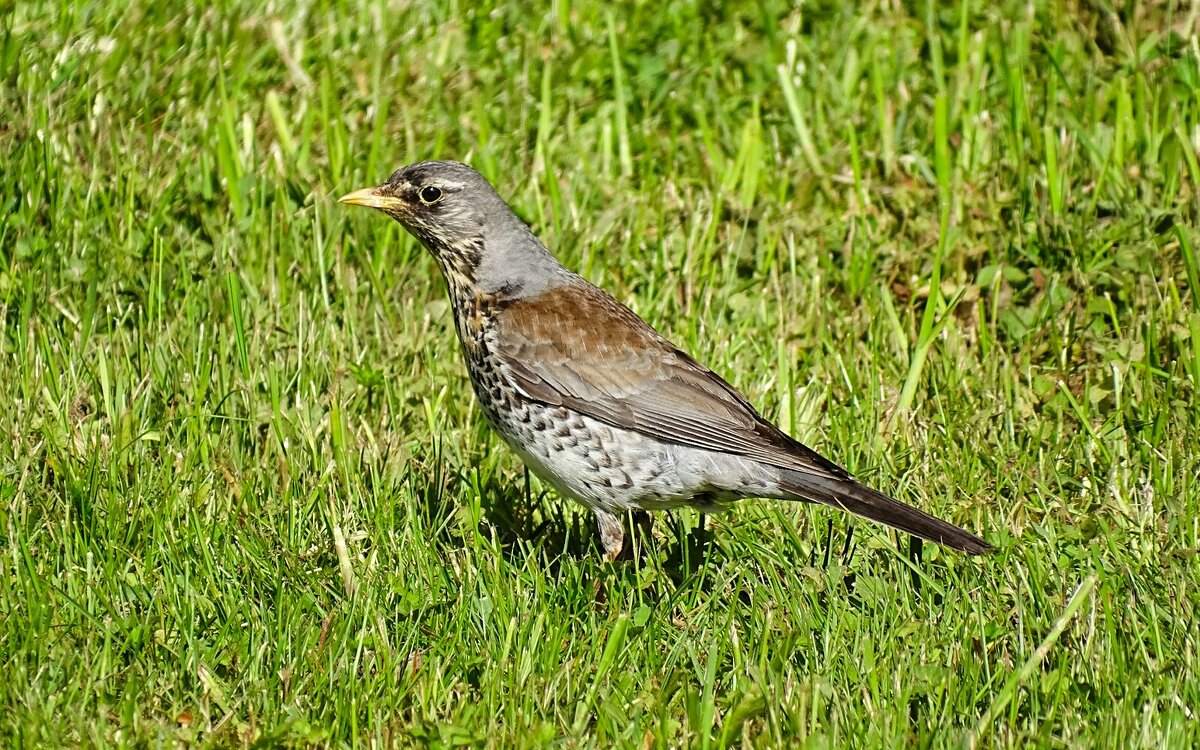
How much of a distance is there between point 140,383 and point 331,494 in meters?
1.00

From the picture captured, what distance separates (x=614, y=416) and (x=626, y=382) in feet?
0.43

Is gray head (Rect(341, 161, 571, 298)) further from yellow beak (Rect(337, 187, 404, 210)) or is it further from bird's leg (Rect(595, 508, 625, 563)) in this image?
bird's leg (Rect(595, 508, 625, 563))

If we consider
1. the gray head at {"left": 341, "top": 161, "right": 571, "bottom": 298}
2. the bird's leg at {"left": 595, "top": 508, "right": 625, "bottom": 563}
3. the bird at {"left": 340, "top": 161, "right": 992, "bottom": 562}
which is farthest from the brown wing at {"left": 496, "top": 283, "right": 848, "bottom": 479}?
the bird's leg at {"left": 595, "top": 508, "right": 625, "bottom": 563}

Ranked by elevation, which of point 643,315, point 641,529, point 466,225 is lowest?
point 641,529

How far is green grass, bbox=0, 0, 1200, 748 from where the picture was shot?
14.3 ft

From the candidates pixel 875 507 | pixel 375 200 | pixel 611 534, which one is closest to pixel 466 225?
pixel 375 200

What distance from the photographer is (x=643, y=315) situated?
22.2 feet

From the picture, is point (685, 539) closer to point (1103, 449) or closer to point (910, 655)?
point (910, 655)

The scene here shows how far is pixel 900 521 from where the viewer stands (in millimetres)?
4797

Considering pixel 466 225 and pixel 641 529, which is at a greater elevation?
pixel 466 225

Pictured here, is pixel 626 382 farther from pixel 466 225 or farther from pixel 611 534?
pixel 466 225

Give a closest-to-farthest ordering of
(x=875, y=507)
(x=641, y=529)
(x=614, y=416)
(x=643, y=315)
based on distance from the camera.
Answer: (x=875, y=507) < (x=614, y=416) < (x=641, y=529) < (x=643, y=315)

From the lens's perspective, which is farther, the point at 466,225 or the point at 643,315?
the point at 643,315

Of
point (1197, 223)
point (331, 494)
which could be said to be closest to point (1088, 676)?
point (331, 494)
